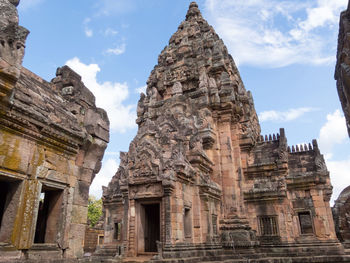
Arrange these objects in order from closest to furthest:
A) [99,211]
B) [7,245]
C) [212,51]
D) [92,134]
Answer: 1. [7,245]
2. [92,134]
3. [212,51]
4. [99,211]

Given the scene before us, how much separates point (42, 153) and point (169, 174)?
682 centimetres

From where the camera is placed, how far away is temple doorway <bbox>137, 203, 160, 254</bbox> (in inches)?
450

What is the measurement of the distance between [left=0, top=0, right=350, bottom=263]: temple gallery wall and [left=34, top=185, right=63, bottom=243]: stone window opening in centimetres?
2

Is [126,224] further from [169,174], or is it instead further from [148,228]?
[169,174]

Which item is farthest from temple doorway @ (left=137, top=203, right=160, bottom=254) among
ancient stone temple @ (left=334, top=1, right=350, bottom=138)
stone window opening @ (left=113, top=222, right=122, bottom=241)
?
ancient stone temple @ (left=334, top=1, right=350, bottom=138)

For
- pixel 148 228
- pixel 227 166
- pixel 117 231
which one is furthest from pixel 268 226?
pixel 117 231

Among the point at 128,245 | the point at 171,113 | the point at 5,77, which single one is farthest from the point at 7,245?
the point at 171,113

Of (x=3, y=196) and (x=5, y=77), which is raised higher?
(x=5, y=77)

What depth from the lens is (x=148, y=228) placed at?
13109 mm

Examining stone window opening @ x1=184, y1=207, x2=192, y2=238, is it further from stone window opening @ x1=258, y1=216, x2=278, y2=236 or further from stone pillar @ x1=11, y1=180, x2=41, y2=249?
stone pillar @ x1=11, y1=180, x2=41, y2=249

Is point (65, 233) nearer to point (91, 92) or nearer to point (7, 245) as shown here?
point (7, 245)

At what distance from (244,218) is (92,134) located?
1080 cm

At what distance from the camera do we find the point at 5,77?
3.54m

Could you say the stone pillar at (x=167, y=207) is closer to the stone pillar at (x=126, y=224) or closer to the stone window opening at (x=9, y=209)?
the stone pillar at (x=126, y=224)
